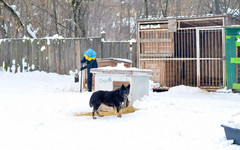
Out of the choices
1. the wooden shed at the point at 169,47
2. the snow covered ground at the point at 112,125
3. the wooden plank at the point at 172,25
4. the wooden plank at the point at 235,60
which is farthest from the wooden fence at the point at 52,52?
the snow covered ground at the point at 112,125

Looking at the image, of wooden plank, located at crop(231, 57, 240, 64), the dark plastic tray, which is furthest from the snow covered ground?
wooden plank, located at crop(231, 57, 240, 64)

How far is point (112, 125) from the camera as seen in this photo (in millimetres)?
8234

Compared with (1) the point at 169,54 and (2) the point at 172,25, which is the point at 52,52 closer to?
(1) the point at 169,54

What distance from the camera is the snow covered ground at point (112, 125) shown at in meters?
6.59

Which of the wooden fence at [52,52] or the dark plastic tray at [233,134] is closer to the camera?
the dark plastic tray at [233,134]

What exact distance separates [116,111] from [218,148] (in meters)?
3.56

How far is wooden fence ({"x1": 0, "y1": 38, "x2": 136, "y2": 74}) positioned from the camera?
19.8 metres

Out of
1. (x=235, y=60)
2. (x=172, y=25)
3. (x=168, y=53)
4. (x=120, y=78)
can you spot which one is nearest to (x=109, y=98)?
(x=120, y=78)

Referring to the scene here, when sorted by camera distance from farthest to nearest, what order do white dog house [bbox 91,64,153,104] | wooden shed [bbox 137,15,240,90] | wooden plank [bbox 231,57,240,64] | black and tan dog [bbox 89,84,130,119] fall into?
wooden shed [bbox 137,15,240,90], wooden plank [bbox 231,57,240,64], white dog house [bbox 91,64,153,104], black and tan dog [bbox 89,84,130,119]

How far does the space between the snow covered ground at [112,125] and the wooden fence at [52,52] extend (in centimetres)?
693

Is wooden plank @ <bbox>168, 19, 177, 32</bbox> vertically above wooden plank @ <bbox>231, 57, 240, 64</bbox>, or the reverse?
wooden plank @ <bbox>168, 19, 177, 32</bbox>

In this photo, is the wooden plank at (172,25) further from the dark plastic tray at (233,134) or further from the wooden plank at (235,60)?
the dark plastic tray at (233,134)

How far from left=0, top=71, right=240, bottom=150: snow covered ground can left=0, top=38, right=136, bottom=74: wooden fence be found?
22.7ft

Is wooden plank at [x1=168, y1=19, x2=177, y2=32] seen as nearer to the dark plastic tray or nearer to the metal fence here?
the metal fence
